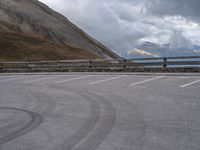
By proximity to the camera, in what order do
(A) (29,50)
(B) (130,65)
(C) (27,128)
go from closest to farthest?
(C) (27,128) → (B) (130,65) → (A) (29,50)

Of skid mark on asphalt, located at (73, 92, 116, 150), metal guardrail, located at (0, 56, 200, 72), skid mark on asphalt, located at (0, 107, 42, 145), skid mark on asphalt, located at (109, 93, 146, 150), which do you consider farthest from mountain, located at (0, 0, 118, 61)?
skid mark on asphalt, located at (73, 92, 116, 150)

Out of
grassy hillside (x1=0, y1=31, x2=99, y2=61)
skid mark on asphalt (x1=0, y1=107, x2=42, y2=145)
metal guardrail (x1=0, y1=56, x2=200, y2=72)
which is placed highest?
grassy hillside (x1=0, y1=31, x2=99, y2=61)

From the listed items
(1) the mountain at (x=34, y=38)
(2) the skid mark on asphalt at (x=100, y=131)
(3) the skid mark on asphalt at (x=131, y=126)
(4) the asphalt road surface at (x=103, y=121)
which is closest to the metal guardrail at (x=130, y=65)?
(4) the asphalt road surface at (x=103, y=121)

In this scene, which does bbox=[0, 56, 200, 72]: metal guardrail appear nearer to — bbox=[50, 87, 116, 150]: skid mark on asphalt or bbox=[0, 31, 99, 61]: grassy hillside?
bbox=[50, 87, 116, 150]: skid mark on asphalt

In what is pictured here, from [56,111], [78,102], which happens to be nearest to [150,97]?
[78,102]

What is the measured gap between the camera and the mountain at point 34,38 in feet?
255

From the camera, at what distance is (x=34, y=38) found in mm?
93312

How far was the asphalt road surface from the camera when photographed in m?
6.00

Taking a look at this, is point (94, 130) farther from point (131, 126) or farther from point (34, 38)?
point (34, 38)

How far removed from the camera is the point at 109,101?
35.1 feet

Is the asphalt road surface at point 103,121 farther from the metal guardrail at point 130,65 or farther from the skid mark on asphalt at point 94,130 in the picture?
the metal guardrail at point 130,65

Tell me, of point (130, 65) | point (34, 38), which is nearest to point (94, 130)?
point (130, 65)

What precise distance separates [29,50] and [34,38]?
567 inches

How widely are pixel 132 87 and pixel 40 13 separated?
371 feet
